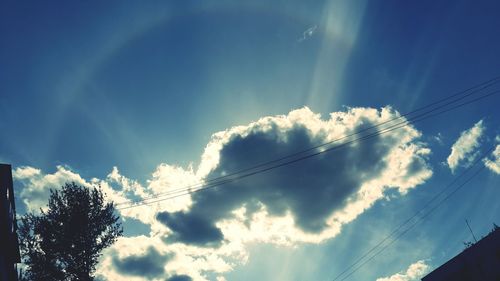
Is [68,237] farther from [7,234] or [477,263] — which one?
[477,263]

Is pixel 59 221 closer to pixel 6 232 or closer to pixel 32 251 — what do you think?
pixel 32 251

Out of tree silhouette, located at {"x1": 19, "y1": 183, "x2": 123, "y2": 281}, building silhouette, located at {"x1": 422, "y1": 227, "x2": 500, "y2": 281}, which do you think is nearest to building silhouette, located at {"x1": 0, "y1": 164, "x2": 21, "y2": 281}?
tree silhouette, located at {"x1": 19, "y1": 183, "x2": 123, "y2": 281}

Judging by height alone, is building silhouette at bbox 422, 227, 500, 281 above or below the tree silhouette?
below

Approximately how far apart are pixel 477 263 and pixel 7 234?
129ft

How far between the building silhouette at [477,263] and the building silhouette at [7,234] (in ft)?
128

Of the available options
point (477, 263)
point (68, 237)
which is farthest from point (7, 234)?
point (477, 263)

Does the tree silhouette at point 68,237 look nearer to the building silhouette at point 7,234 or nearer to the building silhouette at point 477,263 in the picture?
the building silhouette at point 7,234

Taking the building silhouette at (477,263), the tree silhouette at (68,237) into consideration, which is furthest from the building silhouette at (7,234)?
the building silhouette at (477,263)

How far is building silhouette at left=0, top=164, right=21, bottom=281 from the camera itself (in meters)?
16.8

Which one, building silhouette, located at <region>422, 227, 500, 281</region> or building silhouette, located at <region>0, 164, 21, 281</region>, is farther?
building silhouette, located at <region>422, 227, 500, 281</region>

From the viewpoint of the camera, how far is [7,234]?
Result: 1698cm

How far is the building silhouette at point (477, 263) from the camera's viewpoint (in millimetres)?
28161

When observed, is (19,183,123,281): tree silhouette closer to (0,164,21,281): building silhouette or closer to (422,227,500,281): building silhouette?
(0,164,21,281): building silhouette

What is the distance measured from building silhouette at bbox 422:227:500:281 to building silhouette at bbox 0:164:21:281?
38.9 m
